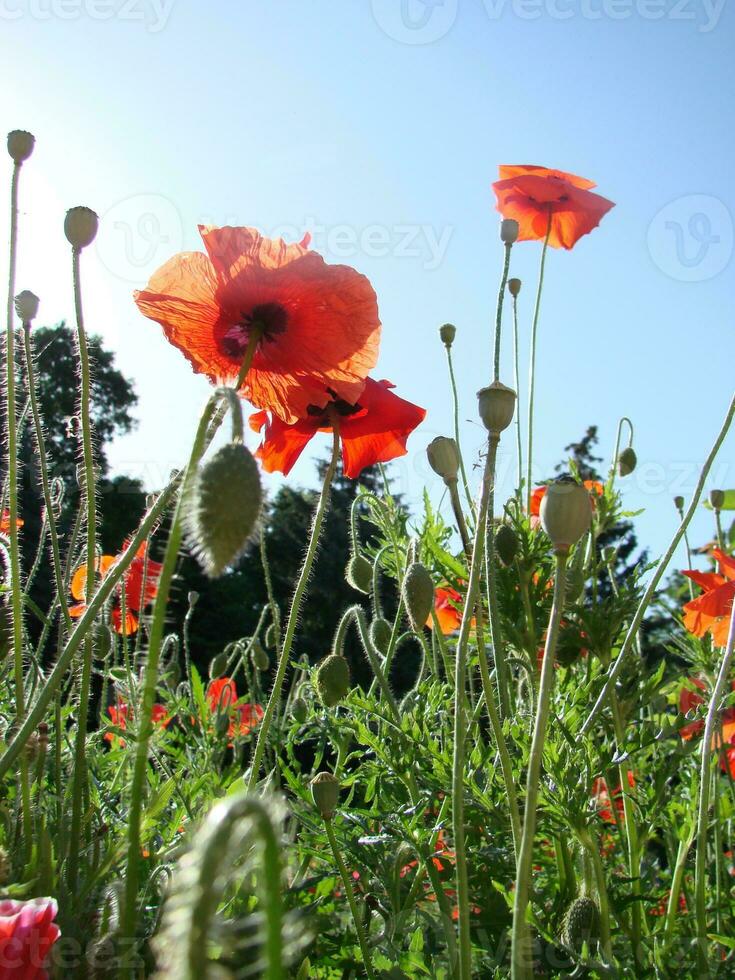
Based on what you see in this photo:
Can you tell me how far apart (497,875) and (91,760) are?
0.82 metres

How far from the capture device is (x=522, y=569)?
5.46 feet

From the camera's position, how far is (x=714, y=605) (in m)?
1.87

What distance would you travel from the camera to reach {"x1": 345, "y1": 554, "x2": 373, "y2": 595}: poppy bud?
201 cm

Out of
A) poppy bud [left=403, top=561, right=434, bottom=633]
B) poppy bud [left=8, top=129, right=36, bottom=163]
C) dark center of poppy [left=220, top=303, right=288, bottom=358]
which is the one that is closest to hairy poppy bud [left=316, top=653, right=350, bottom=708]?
poppy bud [left=403, top=561, right=434, bottom=633]

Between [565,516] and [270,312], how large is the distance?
0.53 meters

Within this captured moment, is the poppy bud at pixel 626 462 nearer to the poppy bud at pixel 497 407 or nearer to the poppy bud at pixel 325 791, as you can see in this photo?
the poppy bud at pixel 497 407

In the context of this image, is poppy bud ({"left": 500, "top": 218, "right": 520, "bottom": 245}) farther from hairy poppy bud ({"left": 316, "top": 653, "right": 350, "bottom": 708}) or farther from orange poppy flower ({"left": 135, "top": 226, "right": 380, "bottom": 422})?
hairy poppy bud ({"left": 316, "top": 653, "right": 350, "bottom": 708})

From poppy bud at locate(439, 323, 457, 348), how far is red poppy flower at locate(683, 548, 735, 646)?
2.52 ft

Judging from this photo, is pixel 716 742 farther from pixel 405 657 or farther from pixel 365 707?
pixel 405 657

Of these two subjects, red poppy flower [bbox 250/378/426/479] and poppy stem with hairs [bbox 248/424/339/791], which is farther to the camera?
red poppy flower [bbox 250/378/426/479]

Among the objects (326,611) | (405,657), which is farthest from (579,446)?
(326,611)

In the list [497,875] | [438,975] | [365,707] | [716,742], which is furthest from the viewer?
[716,742]

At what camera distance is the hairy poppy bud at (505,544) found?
1507mm

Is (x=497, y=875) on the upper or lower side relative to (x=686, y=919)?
upper
